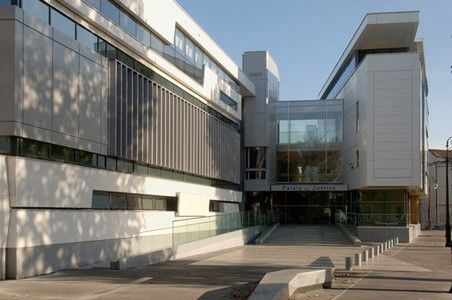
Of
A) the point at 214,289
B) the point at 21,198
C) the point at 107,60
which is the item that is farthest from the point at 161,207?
the point at 214,289

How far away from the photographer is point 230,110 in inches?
1960

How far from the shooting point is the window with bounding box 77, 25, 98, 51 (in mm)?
24339

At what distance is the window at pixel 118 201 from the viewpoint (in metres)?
26.8

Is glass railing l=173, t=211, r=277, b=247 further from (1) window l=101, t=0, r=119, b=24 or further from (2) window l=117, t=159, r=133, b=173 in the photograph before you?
(1) window l=101, t=0, r=119, b=24

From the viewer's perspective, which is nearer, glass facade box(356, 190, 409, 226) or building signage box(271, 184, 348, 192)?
glass facade box(356, 190, 409, 226)

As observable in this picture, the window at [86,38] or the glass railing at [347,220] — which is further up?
the window at [86,38]

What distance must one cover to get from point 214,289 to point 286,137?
44.5 metres

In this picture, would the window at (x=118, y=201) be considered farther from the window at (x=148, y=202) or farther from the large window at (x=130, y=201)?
the window at (x=148, y=202)

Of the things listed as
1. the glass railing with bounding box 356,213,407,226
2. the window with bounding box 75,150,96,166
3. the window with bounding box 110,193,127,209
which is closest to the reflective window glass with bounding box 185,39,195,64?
the window with bounding box 110,193,127,209

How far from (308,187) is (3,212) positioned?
138 feet

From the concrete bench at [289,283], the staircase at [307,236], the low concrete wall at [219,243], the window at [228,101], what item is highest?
the window at [228,101]

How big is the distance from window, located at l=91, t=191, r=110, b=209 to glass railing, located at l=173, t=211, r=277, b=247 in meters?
4.78

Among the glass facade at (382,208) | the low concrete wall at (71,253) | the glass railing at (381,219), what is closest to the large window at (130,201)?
the low concrete wall at (71,253)

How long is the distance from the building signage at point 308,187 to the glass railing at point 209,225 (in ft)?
23.8
